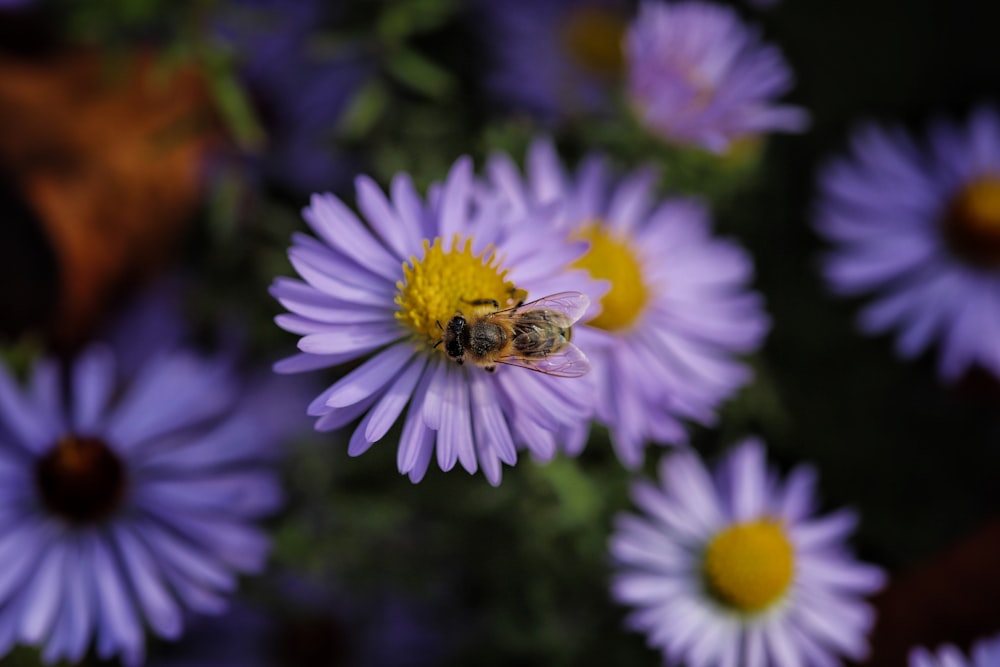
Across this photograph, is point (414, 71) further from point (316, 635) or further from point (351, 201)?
point (316, 635)

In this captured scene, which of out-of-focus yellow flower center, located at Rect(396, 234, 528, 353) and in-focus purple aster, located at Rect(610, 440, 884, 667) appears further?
in-focus purple aster, located at Rect(610, 440, 884, 667)

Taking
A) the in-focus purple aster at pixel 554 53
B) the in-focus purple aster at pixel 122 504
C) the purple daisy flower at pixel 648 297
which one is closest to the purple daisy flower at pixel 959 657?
the purple daisy flower at pixel 648 297

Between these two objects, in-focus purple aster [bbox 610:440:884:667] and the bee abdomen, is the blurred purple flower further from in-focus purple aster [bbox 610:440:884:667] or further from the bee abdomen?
the bee abdomen

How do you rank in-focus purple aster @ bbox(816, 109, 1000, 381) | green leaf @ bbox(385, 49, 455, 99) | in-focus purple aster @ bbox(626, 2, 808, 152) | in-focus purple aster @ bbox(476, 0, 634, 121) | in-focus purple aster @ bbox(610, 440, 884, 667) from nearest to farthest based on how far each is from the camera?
in-focus purple aster @ bbox(610, 440, 884, 667) → in-focus purple aster @ bbox(626, 2, 808, 152) → green leaf @ bbox(385, 49, 455, 99) → in-focus purple aster @ bbox(816, 109, 1000, 381) → in-focus purple aster @ bbox(476, 0, 634, 121)

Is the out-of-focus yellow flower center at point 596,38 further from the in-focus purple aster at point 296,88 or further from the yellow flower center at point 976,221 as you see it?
the yellow flower center at point 976,221

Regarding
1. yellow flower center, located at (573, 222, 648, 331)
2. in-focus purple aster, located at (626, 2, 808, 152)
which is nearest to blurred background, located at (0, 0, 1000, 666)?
in-focus purple aster, located at (626, 2, 808, 152)

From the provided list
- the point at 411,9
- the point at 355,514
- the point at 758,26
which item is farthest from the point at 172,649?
the point at 758,26

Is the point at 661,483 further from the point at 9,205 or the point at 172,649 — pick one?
the point at 9,205
